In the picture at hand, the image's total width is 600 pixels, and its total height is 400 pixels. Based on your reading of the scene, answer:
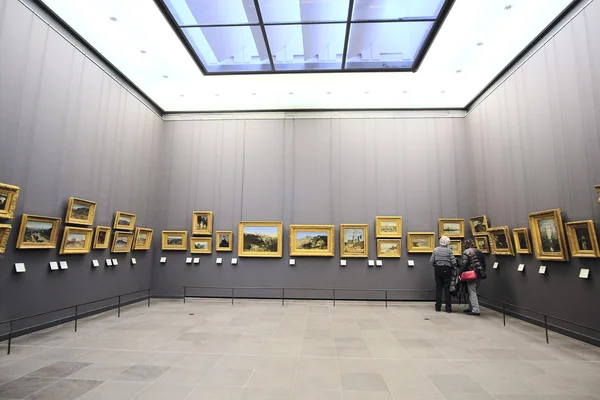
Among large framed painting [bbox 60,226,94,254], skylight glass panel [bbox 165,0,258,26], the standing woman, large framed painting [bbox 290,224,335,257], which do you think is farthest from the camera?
large framed painting [bbox 290,224,335,257]

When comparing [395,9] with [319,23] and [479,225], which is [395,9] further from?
[479,225]

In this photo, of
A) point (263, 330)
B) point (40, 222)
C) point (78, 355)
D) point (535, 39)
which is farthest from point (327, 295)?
point (535, 39)

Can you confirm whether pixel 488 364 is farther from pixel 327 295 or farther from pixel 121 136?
pixel 121 136

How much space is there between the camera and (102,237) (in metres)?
11.2

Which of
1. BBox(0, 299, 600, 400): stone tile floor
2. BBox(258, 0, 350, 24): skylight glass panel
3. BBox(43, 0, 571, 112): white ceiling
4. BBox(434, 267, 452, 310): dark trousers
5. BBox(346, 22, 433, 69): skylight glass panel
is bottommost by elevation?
BBox(0, 299, 600, 400): stone tile floor

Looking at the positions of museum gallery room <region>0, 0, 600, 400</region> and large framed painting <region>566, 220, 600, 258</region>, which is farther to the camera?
large framed painting <region>566, 220, 600, 258</region>

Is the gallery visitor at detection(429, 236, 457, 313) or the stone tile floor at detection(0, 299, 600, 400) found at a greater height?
→ the gallery visitor at detection(429, 236, 457, 313)

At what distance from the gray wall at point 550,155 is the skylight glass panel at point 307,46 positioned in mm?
6124

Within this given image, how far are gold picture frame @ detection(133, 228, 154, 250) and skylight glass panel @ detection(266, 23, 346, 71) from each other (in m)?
8.48

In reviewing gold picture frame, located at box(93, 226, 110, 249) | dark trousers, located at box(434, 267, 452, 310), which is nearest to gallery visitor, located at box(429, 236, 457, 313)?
dark trousers, located at box(434, 267, 452, 310)

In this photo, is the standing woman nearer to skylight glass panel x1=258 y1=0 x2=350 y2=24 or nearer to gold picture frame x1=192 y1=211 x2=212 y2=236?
skylight glass panel x1=258 y1=0 x2=350 y2=24

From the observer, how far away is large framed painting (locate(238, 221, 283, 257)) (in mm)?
14367

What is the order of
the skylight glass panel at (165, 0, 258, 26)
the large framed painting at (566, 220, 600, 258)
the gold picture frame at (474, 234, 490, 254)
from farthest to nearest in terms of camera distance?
the gold picture frame at (474, 234, 490, 254) < the skylight glass panel at (165, 0, 258, 26) < the large framed painting at (566, 220, 600, 258)

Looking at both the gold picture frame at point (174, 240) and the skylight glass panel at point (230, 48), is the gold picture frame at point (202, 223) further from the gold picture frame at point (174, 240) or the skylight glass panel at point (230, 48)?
the skylight glass panel at point (230, 48)
